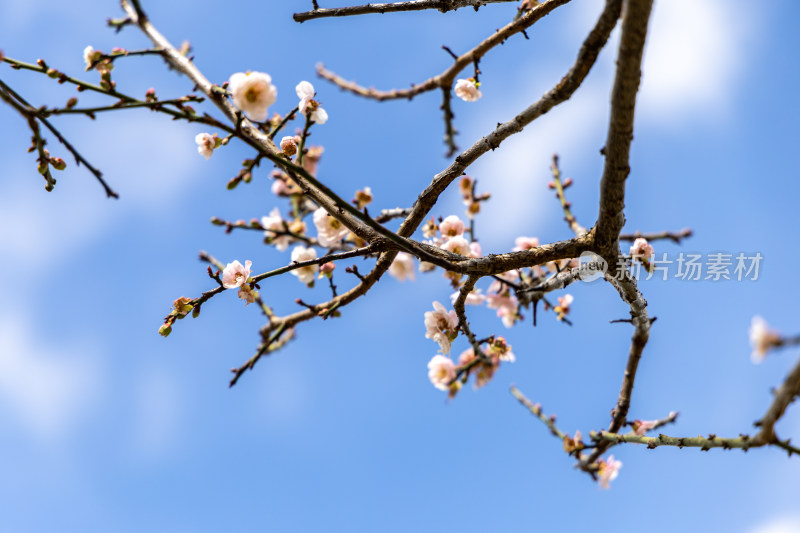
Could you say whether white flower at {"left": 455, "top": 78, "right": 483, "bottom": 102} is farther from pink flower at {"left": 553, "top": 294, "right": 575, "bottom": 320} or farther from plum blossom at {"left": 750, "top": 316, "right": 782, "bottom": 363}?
plum blossom at {"left": 750, "top": 316, "right": 782, "bottom": 363}

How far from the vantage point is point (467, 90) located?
10.0 feet

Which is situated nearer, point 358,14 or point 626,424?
point 358,14

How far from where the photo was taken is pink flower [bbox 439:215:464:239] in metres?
3.17

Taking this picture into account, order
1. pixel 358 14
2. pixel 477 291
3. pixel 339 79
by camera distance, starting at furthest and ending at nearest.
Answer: pixel 339 79 < pixel 477 291 < pixel 358 14

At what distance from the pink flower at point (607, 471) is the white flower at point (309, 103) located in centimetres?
271

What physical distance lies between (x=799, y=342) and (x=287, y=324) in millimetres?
2267

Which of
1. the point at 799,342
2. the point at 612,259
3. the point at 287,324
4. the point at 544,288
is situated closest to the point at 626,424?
the point at 544,288

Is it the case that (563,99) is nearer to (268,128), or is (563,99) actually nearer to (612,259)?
(612,259)

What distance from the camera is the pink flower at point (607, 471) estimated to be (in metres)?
3.49

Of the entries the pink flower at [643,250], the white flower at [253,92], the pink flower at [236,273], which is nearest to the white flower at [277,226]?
the pink flower at [236,273]

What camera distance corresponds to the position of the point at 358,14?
7.69ft

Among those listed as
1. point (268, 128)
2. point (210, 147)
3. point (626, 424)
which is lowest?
point (626, 424)

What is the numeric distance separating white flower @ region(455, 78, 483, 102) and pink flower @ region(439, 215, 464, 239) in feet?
2.20

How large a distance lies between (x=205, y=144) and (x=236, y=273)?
2.01 ft
